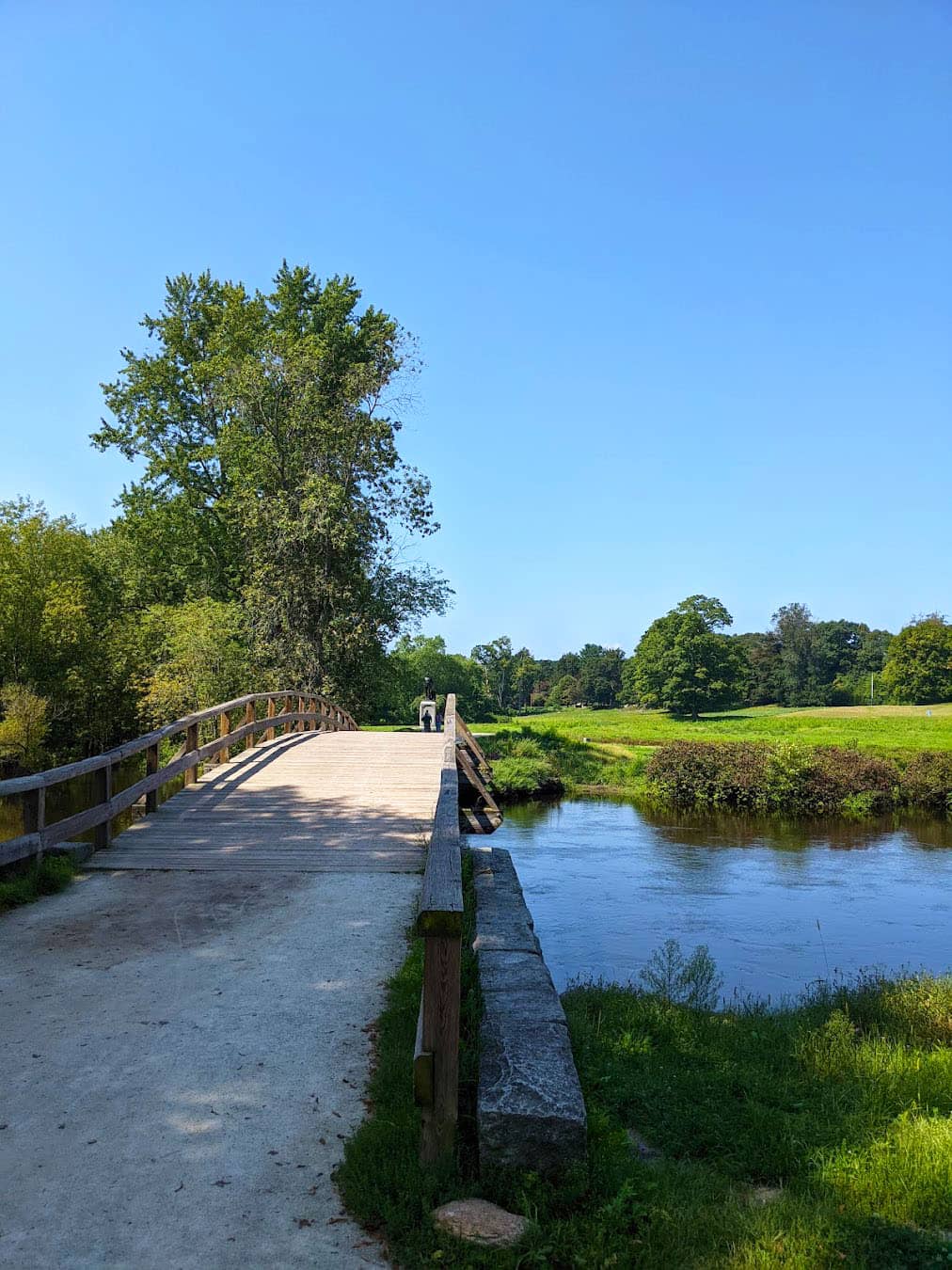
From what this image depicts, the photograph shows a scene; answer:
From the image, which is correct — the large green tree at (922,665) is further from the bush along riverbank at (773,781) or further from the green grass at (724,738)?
the bush along riverbank at (773,781)

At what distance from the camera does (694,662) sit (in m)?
83.5

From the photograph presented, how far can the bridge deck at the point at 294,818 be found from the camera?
8.59 meters

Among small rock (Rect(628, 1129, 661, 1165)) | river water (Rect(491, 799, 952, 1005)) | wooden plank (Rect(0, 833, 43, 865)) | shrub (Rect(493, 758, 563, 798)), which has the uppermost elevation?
wooden plank (Rect(0, 833, 43, 865))

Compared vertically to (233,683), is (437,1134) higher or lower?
lower

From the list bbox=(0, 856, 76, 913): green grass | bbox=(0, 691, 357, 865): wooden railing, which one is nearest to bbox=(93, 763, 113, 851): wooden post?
bbox=(0, 691, 357, 865): wooden railing

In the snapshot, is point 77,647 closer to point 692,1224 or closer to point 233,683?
point 233,683

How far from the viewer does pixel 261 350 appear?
31.3 m

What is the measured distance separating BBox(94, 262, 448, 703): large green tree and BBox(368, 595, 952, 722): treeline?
25.5 m

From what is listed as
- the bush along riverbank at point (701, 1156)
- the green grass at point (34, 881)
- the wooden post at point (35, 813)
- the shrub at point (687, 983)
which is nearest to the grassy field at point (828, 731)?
the shrub at point (687, 983)

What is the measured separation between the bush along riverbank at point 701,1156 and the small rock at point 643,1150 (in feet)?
0.04

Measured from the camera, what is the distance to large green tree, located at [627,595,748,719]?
83.1 metres

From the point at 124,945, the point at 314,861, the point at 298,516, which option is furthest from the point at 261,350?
the point at 124,945

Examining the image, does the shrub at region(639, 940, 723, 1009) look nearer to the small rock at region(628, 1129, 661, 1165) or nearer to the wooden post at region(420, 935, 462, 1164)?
the small rock at region(628, 1129, 661, 1165)

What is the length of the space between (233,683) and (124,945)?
24.1 metres
